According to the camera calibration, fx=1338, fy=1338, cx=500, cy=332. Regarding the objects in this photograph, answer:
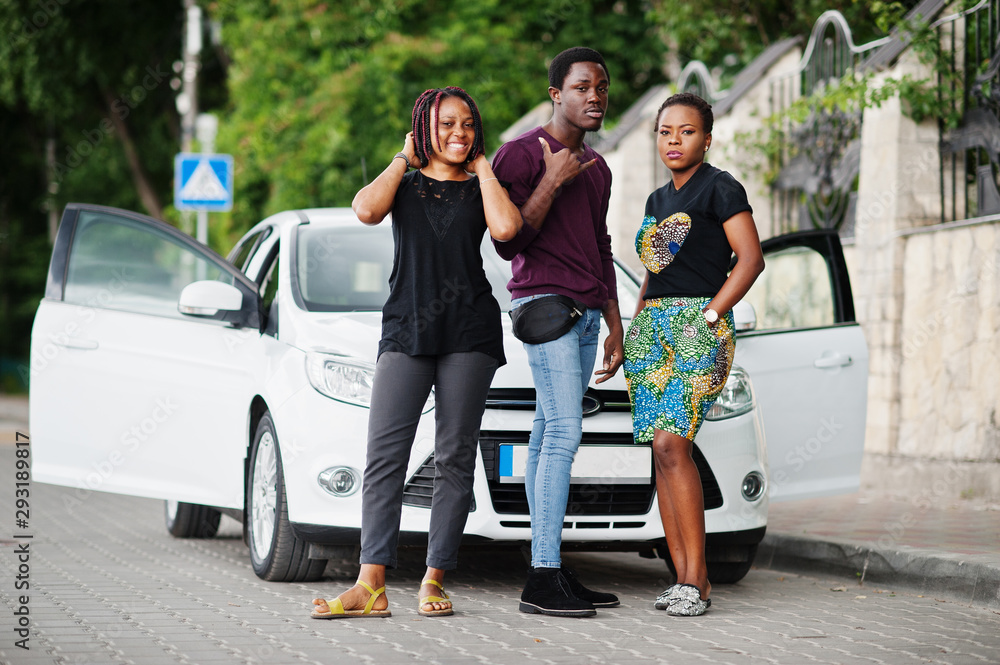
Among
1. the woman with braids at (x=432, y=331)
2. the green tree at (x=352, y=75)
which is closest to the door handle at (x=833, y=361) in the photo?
the woman with braids at (x=432, y=331)

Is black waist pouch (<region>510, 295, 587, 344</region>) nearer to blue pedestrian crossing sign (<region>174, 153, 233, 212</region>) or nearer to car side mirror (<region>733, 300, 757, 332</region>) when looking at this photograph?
car side mirror (<region>733, 300, 757, 332</region>)

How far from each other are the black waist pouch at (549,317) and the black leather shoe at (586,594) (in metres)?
0.90

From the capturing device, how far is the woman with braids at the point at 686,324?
4992 millimetres

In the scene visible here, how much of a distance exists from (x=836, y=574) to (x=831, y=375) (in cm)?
100

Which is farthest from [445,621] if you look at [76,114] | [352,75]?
[76,114]

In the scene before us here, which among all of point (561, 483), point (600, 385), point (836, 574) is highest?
point (600, 385)

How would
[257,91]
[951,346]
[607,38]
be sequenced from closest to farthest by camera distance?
[951,346], [257,91], [607,38]

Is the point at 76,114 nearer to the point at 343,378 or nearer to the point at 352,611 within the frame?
the point at 343,378

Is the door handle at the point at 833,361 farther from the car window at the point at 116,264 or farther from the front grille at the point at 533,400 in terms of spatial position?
the car window at the point at 116,264

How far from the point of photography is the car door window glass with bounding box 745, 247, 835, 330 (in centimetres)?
957

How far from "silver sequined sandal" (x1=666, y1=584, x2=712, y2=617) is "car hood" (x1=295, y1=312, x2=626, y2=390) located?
862 mm

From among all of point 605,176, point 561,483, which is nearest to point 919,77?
point 605,176

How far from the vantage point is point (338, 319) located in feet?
18.8

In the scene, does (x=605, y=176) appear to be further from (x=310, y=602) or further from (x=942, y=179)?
(x=942, y=179)
